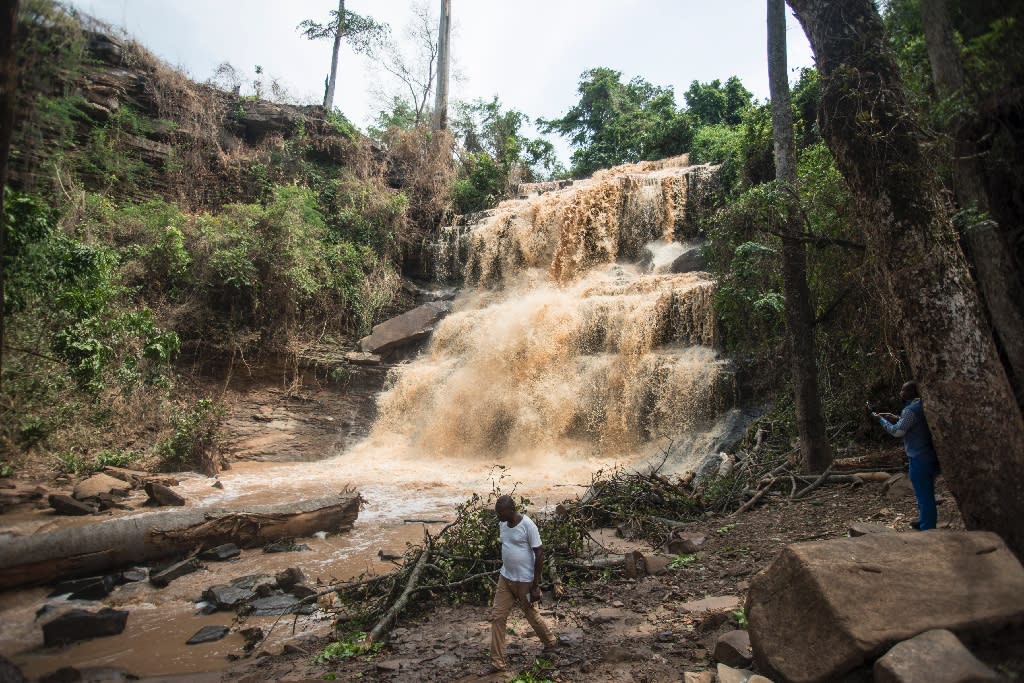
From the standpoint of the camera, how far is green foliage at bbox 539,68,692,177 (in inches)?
982

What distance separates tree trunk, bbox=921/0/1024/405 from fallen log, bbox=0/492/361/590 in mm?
7124

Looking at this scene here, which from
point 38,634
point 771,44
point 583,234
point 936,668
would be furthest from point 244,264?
point 936,668

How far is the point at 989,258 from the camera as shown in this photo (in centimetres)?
534

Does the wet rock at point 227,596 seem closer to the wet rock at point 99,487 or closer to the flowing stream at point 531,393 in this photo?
the flowing stream at point 531,393

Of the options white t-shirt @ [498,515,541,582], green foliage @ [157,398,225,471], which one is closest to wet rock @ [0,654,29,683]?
white t-shirt @ [498,515,541,582]

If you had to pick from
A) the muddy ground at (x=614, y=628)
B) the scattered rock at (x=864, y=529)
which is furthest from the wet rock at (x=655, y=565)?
the scattered rock at (x=864, y=529)

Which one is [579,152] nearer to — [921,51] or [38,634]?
[921,51]

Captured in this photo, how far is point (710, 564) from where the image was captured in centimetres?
514

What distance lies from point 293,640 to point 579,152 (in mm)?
29008

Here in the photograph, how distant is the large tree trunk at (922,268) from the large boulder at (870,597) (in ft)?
1.62

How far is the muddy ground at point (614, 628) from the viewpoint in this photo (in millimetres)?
3586

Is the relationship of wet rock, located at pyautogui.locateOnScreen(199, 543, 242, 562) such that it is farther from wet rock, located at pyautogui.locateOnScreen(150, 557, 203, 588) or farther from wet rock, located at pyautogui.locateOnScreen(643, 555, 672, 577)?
wet rock, located at pyautogui.locateOnScreen(643, 555, 672, 577)

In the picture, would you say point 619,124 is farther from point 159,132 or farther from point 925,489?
point 925,489

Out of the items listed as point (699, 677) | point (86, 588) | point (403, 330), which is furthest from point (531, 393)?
point (699, 677)
